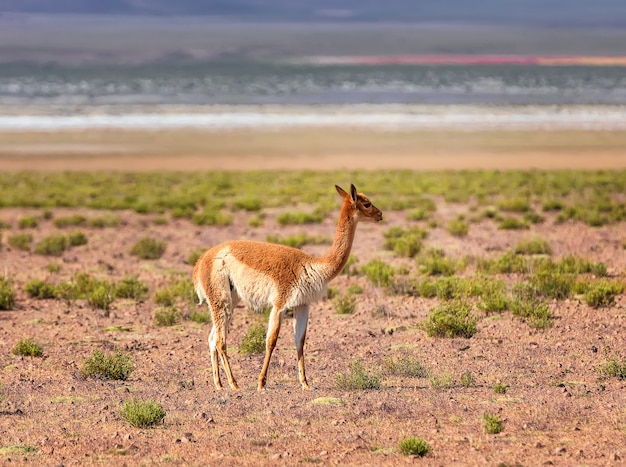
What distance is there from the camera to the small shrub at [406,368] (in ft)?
29.7

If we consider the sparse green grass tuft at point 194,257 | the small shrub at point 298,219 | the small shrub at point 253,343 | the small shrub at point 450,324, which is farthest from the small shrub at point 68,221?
the small shrub at point 450,324

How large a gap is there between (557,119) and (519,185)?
34.0 m

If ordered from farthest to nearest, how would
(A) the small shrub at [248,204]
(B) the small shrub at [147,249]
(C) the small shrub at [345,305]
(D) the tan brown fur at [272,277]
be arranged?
(A) the small shrub at [248,204] < (B) the small shrub at [147,249] < (C) the small shrub at [345,305] < (D) the tan brown fur at [272,277]

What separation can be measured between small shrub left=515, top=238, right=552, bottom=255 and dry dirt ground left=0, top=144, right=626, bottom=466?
4.15 metres

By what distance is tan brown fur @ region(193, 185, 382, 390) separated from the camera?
816 centimetres

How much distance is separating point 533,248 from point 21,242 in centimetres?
894

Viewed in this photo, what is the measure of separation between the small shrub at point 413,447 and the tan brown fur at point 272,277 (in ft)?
5.25

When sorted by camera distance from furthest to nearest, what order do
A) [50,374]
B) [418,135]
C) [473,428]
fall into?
[418,135] → [50,374] → [473,428]


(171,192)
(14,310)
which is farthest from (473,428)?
(171,192)

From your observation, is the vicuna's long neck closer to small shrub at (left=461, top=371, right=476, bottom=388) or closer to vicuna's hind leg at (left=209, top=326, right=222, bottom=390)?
vicuna's hind leg at (left=209, top=326, right=222, bottom=390)

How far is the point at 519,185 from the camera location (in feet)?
99.8

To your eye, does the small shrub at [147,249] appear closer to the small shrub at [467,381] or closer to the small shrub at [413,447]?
the small shrub at [467,381]

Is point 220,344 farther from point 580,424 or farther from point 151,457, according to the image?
point 580,424

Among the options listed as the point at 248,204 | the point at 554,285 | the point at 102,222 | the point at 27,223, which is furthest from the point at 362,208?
→ the point at 248,204
